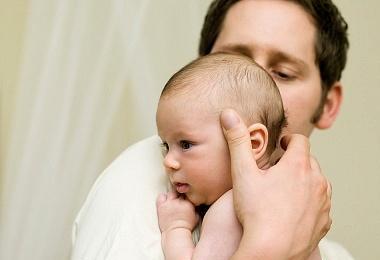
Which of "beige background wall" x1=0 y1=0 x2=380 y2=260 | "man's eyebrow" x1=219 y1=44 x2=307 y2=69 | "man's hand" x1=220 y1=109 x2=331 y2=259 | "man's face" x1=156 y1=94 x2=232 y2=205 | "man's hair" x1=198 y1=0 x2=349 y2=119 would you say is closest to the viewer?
"man's hand" x1=220 y1=109 x2=331 y2=259

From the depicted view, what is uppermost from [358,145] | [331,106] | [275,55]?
[275,55]

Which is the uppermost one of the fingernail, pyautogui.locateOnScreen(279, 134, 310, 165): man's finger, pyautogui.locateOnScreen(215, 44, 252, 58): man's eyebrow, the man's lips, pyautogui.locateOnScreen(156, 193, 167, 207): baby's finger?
pyautogui.locateOnScreen(215, 44, 252, 58): man's eyebrow

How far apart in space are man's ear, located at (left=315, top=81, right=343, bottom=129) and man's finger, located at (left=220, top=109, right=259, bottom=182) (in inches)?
26.5

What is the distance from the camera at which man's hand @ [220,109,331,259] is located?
2.93 ft

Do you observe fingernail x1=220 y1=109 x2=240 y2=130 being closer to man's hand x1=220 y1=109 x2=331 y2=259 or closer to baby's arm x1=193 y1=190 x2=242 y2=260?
man's hand x1=220 y1=109 x2=331 y2=259

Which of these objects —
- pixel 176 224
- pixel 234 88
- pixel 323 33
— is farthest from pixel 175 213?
pixel 323 33

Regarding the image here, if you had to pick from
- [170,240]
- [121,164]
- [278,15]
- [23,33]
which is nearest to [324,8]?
[278,15]

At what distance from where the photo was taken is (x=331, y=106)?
64.0 inches

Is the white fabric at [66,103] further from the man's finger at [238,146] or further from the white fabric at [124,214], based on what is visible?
the man's finger at [238,146]

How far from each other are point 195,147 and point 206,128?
41 mm

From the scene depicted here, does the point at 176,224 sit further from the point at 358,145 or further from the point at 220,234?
the point at 358,145

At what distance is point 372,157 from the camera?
89.7 inches

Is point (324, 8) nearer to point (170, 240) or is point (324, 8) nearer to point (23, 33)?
point (170, 240)

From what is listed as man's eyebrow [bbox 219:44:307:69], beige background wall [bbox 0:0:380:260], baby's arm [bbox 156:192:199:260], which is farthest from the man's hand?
beige background wall [bbox 0:0:380:260]
